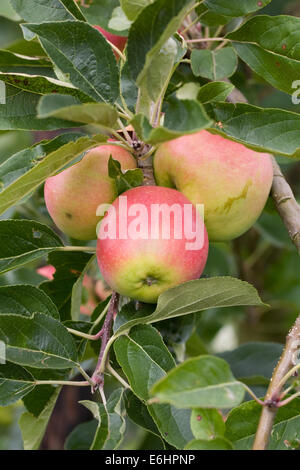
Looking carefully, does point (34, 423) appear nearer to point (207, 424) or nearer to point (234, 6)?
point (207, 424)

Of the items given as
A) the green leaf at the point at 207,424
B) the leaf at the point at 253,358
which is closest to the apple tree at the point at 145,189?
the green leaf at the point at 207,424

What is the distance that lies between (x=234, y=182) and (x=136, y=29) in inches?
9.0

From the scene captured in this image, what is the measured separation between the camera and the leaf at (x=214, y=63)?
874 millimetres

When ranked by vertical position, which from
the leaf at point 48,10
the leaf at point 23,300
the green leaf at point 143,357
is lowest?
the green leaf at point 143,357

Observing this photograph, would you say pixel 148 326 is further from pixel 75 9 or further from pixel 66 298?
pixel 75 9

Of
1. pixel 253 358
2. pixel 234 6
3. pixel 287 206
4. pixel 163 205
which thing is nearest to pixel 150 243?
pixel 163 205

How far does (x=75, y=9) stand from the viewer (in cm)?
78

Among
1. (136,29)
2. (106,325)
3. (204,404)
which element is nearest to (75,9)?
(136,29)

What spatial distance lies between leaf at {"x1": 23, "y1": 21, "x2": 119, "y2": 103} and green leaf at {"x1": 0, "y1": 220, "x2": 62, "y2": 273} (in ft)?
0.68

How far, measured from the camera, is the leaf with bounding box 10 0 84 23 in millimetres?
779

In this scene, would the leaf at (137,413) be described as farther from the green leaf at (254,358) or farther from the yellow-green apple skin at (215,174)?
the green leaf at (254,358)

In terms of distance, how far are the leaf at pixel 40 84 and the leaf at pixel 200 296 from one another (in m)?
0.26

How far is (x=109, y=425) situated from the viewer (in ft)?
2.20

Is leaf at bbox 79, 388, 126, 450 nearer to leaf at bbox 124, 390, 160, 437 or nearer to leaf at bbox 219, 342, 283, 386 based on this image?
Answer: leaf at bbox 124, 390, 160, 437
